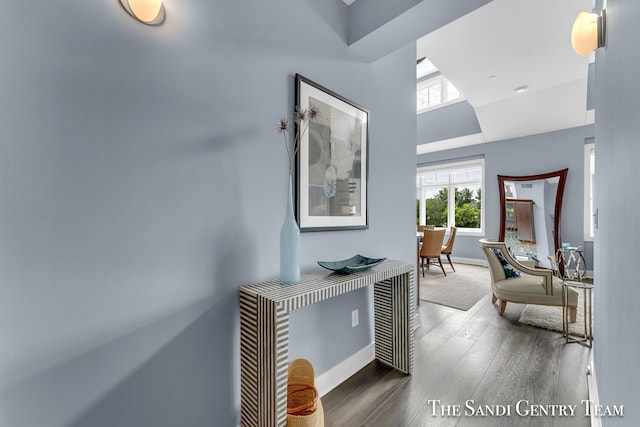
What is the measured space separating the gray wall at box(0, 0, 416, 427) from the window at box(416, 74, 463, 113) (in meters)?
5.48

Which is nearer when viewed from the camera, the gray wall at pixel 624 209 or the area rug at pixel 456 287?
the gray wall at pixel 624 209

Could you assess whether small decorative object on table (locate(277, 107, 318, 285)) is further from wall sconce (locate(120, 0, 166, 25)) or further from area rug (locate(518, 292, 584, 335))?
area rug (locate(518, 292, 584, 335))

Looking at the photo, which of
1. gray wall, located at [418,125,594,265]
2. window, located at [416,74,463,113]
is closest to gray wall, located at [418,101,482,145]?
window, located at [416,74,463,113]

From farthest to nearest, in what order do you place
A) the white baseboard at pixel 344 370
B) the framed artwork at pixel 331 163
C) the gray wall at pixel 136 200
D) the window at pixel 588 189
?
the window at pixel 588 189
the white baseboard at pixel 344 370
the framed artwork at pixel 331 163
the gray wall at pixel 136 200

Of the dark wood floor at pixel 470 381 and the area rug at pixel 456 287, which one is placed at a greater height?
the area rug at pixel 456 287

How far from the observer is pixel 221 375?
1307mm

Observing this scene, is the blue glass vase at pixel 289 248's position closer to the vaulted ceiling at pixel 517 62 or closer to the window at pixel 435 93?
the vaulted ceiling at pixel 517 62

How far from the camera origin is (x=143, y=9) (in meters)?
1.05

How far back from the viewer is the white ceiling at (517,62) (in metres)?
2.72

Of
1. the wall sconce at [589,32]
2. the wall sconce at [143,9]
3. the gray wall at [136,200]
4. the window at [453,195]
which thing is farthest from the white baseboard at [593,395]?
the window at [453,195]

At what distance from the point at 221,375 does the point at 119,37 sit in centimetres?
148

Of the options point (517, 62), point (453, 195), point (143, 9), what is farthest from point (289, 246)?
point (453, 195)

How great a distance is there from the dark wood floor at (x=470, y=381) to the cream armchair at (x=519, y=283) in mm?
315

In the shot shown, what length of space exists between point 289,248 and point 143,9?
3.74 ft
